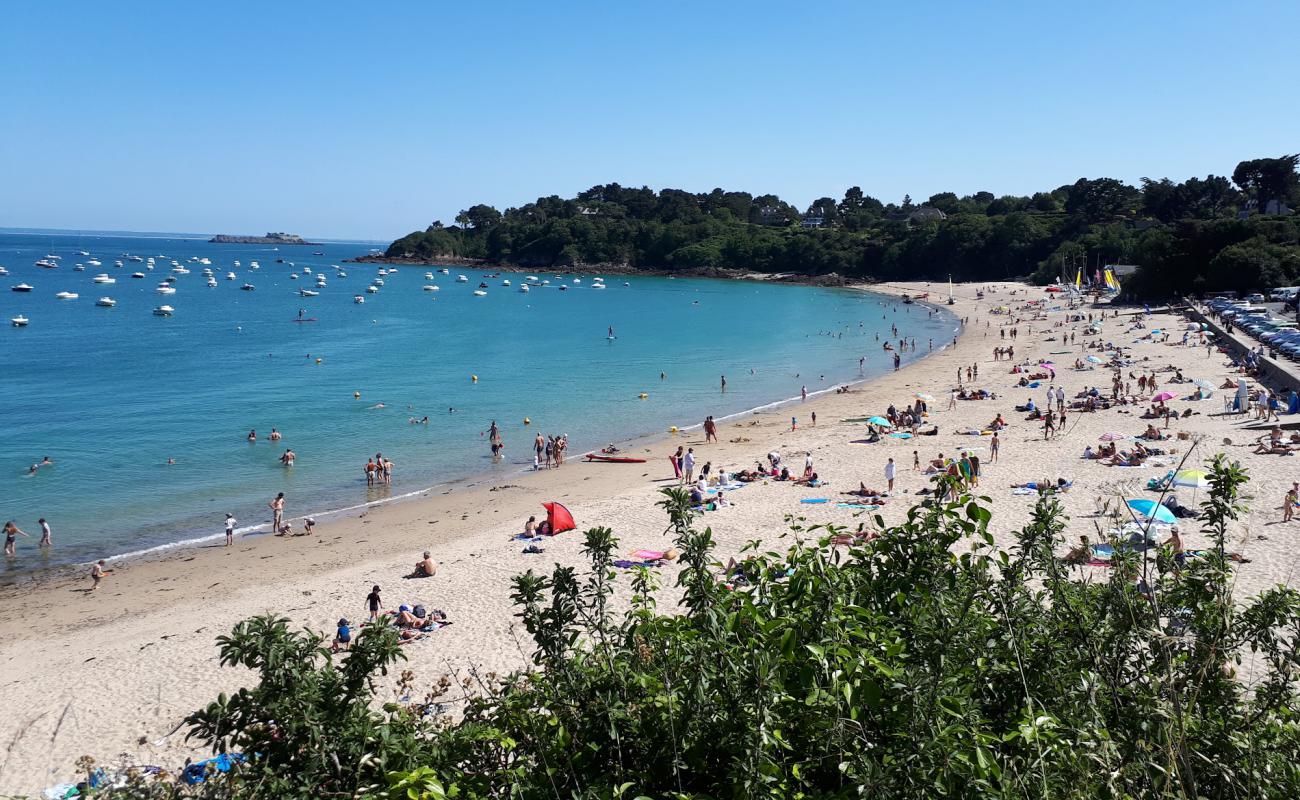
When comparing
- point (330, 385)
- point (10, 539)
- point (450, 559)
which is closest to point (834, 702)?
point (450, 559)

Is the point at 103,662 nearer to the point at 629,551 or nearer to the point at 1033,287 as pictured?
the point at 629,551

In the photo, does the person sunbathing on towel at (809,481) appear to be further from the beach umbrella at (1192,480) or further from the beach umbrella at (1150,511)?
the beach umbrella at (1150,511)

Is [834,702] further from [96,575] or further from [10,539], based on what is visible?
[10,539]

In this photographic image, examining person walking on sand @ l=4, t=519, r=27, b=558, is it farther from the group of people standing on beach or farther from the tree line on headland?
the tree line on headland

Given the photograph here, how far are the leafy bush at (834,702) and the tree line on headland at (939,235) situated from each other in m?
65.9

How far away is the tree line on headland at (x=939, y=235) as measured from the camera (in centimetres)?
6400

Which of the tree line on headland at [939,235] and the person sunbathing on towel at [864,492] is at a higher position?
the tree line on headland at [939,235]

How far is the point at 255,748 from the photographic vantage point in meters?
4.40

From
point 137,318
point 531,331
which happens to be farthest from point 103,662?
point 137,318

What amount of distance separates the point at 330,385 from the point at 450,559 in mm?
28098

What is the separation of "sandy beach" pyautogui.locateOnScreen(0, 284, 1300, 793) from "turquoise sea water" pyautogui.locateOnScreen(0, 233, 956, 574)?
3.42 metres

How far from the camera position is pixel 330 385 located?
1747 inches

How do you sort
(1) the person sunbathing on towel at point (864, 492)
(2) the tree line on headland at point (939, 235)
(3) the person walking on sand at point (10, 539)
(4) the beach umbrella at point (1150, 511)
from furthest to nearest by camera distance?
(2) the tree line on headland at point (939, 235)
(1) the person sunbathing on towel at point (864, 492)
(3) the person walking on sand at point (10, 539)
(4) the beach umbrella at point (1150, 511)

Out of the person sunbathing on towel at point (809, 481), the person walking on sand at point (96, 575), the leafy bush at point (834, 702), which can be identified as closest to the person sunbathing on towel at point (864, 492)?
the person sunbathing on towel at point (809, 481)
